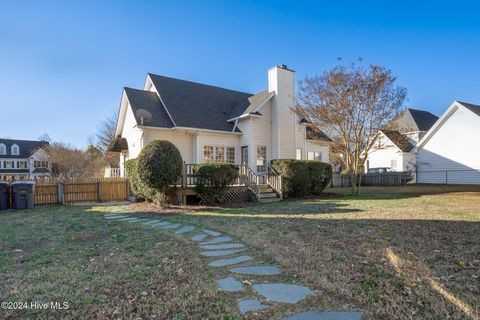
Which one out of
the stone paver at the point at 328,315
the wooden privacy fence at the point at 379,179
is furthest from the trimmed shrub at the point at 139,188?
the wooden privacy fence at the point at 379,179

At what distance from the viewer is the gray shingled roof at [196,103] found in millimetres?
15557

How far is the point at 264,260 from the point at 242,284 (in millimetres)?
977

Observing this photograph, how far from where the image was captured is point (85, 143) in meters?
38.4

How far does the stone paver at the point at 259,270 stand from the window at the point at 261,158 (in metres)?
12.9

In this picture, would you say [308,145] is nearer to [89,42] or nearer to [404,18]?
[404,18]

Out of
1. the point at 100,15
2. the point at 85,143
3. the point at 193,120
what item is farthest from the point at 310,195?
the point at 85,143

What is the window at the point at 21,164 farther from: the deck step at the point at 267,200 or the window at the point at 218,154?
the deck step at the point at 267,200

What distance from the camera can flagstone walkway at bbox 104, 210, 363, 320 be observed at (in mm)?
2695

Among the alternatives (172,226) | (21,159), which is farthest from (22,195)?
(21,159)

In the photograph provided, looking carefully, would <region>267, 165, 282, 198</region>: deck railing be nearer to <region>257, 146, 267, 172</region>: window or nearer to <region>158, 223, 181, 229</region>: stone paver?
<region>257, 146, 267, 172</region>: window

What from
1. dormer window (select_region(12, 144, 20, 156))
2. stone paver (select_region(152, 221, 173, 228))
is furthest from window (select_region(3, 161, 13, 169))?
stone paver (select_region(152, 221, 173, 228))

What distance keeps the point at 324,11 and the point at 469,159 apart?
17979 millimetres

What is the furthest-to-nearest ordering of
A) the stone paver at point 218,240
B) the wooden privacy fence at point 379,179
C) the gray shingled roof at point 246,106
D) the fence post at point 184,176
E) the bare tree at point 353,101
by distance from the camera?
the wooden privacy fence at point 379,179 < the gray shingled roof at point 246,106 < the bare tree at point 353,101 < the fence post at point 184,176 < the stone paver at point 218,240

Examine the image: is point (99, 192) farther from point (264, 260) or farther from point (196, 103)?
point (264, 260)
